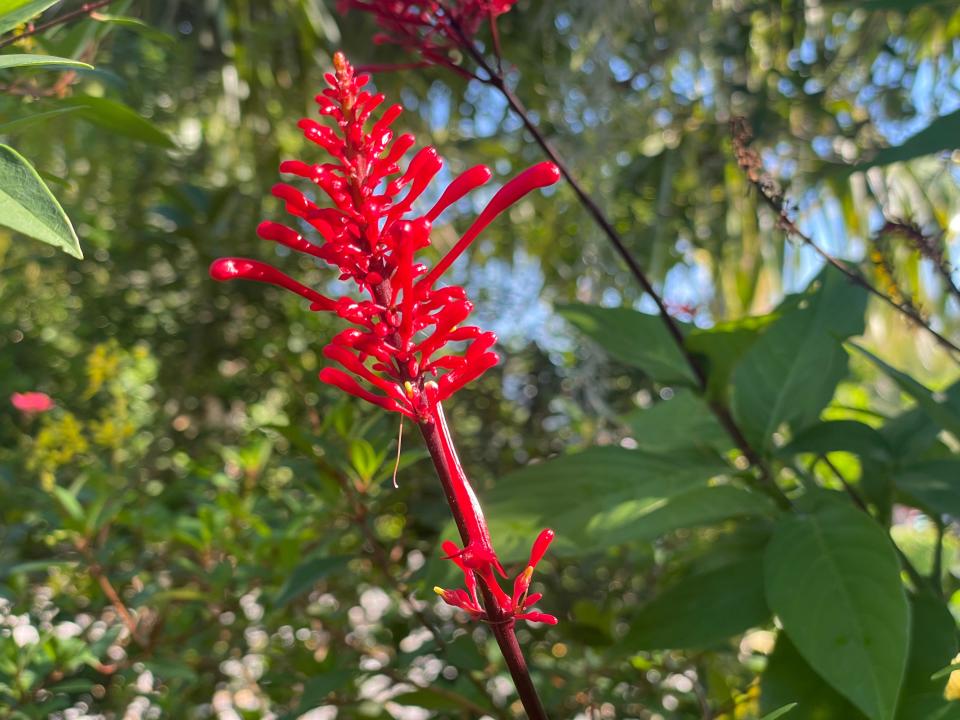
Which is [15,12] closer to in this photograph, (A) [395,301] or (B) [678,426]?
(A) [395,301]

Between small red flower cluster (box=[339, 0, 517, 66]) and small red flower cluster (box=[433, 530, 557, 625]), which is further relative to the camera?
small red flower cluster (box=[339, 0, 517, 66])

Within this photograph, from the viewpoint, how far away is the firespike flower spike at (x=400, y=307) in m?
0.29

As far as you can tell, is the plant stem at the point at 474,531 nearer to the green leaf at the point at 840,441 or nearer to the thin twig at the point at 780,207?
the thin twig at the point at 780,207

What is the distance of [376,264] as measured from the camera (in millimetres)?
314

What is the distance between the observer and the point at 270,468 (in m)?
0.98

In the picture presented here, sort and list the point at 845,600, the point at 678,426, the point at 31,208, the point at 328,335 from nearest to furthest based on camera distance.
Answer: the point at 31,208
the point at 845,600
the point at 678,426
the point at 328,335

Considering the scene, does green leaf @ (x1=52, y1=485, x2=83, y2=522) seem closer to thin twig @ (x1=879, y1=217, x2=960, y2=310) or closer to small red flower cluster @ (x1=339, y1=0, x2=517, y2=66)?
small red flower cluster @ (x1=339, y1=0, x2=517, y2=66)

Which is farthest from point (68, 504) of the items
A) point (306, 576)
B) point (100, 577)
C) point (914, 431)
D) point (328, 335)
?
point (914, 431)

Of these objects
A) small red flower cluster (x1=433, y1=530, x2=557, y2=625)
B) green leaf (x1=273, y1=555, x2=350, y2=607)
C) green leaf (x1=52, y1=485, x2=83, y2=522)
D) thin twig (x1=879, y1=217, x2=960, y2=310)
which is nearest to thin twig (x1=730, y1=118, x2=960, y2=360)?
thin twig (x1=879, y1=217, x2=960, y2=310)

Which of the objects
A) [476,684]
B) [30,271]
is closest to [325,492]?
[476,684]

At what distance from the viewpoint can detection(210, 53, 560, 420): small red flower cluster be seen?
0.30 m

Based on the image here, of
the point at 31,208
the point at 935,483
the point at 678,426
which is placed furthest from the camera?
the point at 678,426

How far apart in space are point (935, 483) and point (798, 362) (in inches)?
4.7

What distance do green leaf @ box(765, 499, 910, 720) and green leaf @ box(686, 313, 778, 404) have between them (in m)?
0.10
